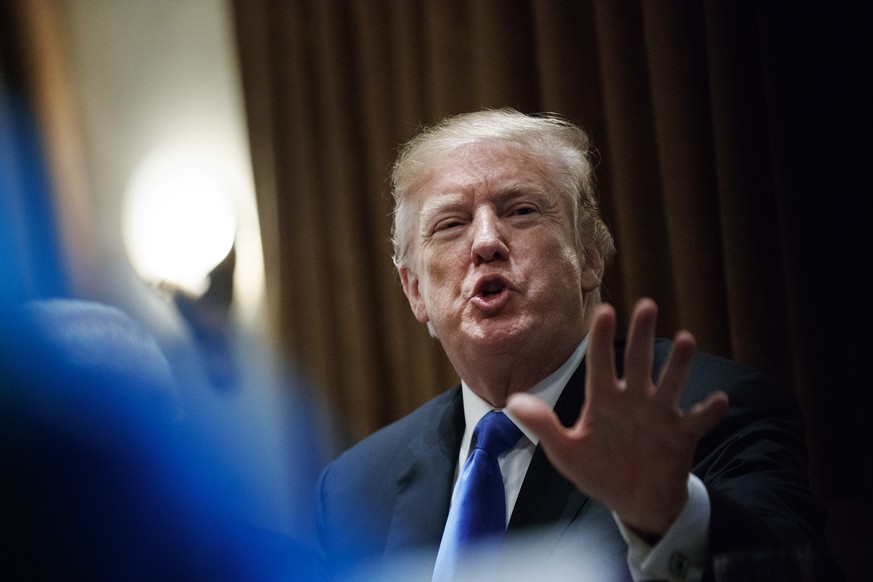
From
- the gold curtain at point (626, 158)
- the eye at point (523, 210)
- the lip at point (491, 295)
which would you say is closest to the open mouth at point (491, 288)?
the lip at point (491, 295)

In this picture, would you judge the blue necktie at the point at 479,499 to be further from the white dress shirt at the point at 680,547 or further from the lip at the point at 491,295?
the white dress shirt at the point at 680,547

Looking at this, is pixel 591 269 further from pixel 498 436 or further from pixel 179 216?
pixel 179 216

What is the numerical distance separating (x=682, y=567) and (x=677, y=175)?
1.24 metres

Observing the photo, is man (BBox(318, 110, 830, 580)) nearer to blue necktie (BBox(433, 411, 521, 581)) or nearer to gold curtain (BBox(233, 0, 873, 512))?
blue necktie (BBox(433, 411, 521, 581))

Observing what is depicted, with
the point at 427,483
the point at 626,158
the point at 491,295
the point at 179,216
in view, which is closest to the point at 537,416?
the point at 491,295

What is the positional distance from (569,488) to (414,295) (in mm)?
666

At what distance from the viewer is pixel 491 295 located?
172 cm

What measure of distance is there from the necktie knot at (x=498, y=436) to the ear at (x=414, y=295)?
0.38 m

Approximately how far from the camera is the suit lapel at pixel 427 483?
1.72 metres

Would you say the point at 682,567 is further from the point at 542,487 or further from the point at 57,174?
the point at 57,174

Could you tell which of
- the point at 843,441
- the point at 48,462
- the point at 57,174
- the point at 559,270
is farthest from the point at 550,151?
the point at 57,174

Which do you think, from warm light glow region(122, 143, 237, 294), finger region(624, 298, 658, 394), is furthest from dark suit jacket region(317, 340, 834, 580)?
warm light glow region(122, 143, 237, 294)

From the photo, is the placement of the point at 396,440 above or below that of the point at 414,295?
below

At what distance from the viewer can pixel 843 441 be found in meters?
1.91
